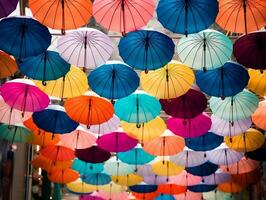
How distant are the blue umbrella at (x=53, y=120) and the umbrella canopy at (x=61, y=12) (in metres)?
1.86

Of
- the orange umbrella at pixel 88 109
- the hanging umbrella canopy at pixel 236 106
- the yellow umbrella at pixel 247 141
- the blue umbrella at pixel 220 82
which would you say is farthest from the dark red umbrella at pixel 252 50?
the yellow umbrella at pixel 247 141

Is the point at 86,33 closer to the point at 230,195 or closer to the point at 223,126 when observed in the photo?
the point at 223,126

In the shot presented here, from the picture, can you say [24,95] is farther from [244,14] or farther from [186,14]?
[244,14]

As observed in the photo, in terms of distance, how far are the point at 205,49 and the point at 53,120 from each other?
2.57 m

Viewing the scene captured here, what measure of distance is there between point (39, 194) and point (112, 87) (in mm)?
7198

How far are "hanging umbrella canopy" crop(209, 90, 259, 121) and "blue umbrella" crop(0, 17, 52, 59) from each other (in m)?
2.75

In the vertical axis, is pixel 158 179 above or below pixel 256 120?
below

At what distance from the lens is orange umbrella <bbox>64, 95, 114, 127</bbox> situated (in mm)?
6465

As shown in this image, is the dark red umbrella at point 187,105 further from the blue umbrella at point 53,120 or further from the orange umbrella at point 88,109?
the blue umbrella at point 53,120

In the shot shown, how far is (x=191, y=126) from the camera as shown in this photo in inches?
280

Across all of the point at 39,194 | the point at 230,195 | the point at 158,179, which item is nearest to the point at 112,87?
the point at 158,179

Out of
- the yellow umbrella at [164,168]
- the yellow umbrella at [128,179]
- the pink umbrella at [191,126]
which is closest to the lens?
the pink umbrella at [191,126]

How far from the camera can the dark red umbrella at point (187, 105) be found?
21.2 feet

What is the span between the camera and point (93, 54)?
580 cm
